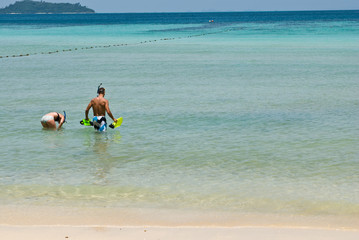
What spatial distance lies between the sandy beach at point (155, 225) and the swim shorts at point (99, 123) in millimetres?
5538

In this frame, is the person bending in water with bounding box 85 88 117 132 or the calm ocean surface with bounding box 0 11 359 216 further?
the person bending in water with bounding box 85 88 117 132

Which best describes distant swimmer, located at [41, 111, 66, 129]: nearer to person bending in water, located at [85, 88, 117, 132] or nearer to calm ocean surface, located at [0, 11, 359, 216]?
calm ocean surface, located at [0, 11, 359, 216]

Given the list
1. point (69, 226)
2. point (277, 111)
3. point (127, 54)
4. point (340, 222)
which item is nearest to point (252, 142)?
point (277, 111)

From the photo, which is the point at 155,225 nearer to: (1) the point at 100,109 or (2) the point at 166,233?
(2) the point at 166,233

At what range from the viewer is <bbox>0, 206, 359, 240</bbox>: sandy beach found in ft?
25.7

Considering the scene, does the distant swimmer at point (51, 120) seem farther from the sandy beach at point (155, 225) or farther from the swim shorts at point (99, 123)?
the sandy beach at point (155, 225)

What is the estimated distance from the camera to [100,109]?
14.5 m

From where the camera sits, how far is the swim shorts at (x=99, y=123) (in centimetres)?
1462

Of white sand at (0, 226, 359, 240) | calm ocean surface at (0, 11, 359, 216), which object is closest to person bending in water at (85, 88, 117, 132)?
calm ocean surface at (0, 11, 359, 216)

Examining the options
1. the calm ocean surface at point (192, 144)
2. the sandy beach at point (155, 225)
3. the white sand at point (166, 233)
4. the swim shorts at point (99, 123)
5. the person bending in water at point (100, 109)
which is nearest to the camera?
the white sand at point (166, 233)

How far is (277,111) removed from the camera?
58.7 ft

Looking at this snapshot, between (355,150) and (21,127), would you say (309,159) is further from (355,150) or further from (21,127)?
(21,127)

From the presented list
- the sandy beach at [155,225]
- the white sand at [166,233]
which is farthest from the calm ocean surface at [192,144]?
the white sand at [166,233]

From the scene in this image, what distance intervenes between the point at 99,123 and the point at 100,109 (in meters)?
0.41
